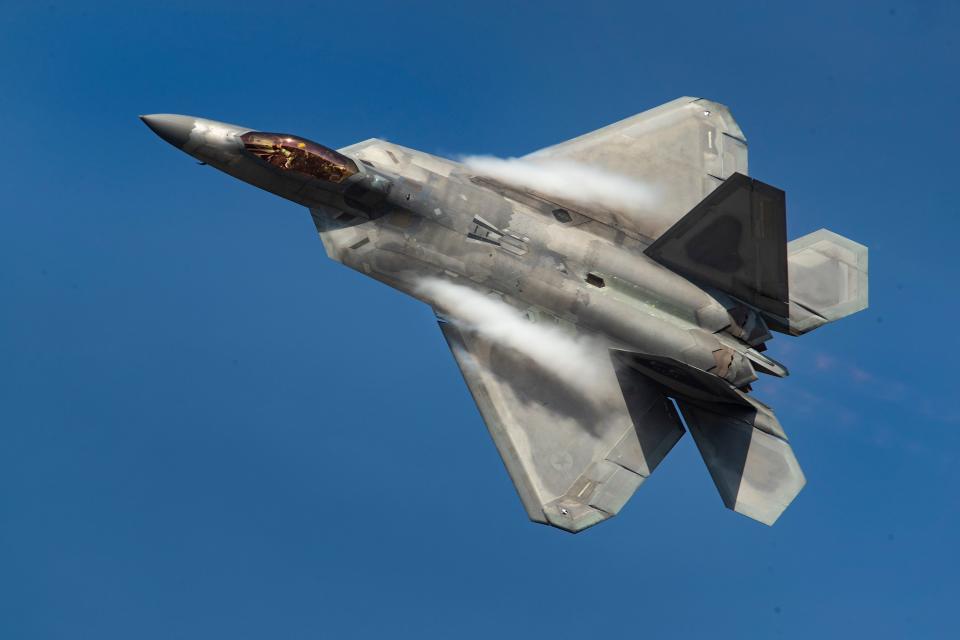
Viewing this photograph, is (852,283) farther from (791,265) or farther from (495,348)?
(495,348)

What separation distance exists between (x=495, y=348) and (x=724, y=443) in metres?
4.73

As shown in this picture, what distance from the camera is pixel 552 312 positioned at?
22.7 meters

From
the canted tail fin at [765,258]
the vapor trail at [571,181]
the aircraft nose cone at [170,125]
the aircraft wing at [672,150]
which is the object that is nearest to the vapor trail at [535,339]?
the canted tail fin at [765,258]

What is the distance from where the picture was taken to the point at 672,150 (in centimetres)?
2417

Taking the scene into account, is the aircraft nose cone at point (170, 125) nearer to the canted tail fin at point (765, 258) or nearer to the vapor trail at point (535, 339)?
the vapor trail at point (535, 339)

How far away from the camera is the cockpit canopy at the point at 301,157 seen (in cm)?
2253

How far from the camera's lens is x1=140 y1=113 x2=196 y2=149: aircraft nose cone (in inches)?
883

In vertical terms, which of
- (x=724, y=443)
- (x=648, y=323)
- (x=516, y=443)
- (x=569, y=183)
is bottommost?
(x=516, y=443)

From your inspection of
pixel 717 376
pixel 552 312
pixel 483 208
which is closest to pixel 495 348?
pixel 552 312

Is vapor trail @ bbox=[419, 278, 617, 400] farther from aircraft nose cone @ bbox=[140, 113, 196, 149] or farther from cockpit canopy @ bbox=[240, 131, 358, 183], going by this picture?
aircraft nose cone @ bbox=[140, 113, 196, 149]

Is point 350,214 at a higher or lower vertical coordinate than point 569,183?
lower

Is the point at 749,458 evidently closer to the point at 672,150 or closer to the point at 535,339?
the point at 535,339

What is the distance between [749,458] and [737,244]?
404cm

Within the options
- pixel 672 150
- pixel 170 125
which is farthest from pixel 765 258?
pixel 170 125
